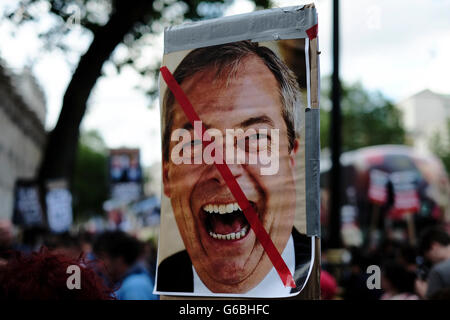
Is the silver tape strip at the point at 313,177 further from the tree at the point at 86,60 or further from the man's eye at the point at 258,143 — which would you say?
the tree at the point at 86,60

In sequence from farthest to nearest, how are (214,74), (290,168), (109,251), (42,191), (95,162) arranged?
(95,162), (42,191), (109,251), (214,74), (290,168)

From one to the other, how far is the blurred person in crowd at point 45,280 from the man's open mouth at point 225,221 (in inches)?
20.2

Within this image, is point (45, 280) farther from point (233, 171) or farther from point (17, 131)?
point (17, 131)

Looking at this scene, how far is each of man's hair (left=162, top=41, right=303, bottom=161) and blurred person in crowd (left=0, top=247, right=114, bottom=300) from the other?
675 mm

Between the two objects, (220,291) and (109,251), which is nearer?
(220,291)

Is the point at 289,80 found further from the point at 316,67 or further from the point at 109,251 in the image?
the point at 109,251

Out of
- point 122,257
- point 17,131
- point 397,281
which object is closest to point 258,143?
point 397,281

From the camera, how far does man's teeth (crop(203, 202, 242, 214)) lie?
266cm

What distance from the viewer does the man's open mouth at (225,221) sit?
8.68 ft

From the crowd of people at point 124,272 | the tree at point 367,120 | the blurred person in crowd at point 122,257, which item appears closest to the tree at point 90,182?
the tree at point 367,120

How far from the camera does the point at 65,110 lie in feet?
42.3
